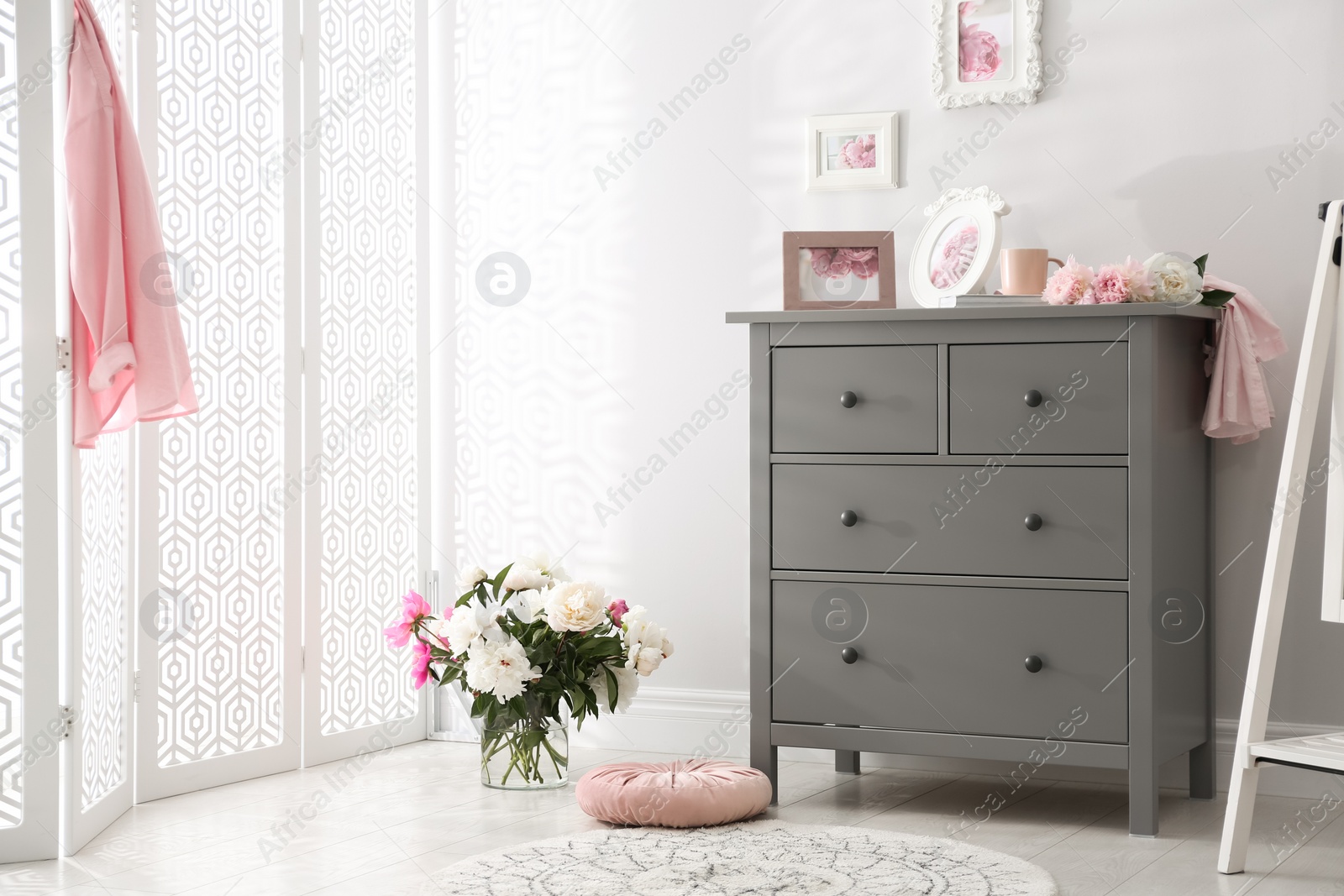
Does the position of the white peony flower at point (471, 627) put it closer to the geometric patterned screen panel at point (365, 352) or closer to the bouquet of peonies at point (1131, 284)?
the geometric patterned screen panel at point (365, 352)

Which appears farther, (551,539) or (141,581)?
(551,539)

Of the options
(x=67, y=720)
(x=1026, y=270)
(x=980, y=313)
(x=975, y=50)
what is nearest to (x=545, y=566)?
(x=67, y=720)

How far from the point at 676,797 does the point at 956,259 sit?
4.76ft

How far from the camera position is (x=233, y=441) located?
3.24 m

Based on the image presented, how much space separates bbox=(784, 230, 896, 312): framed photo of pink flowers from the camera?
3055 millimetres

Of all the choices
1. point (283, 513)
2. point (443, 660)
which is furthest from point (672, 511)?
point (283, 513)

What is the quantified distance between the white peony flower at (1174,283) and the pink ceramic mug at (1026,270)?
0.95ft

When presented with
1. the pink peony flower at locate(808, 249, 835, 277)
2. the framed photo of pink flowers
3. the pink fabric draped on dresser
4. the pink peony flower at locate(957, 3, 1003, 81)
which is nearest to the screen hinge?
the pink fabric draped on dresser

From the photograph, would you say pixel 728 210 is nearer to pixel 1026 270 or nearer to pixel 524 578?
pixel 1026 270

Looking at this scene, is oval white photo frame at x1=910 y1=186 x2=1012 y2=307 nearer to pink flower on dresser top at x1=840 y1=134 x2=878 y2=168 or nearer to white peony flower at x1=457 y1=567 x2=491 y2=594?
pink flower on dresser top at x1=840 y1=134 x2=878 y2=168

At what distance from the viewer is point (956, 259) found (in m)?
3.14

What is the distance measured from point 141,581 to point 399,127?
5.03 ft

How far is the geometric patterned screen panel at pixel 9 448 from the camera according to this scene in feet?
8.34

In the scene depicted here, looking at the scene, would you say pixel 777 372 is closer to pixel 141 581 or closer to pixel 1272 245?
pixel 1272 245
